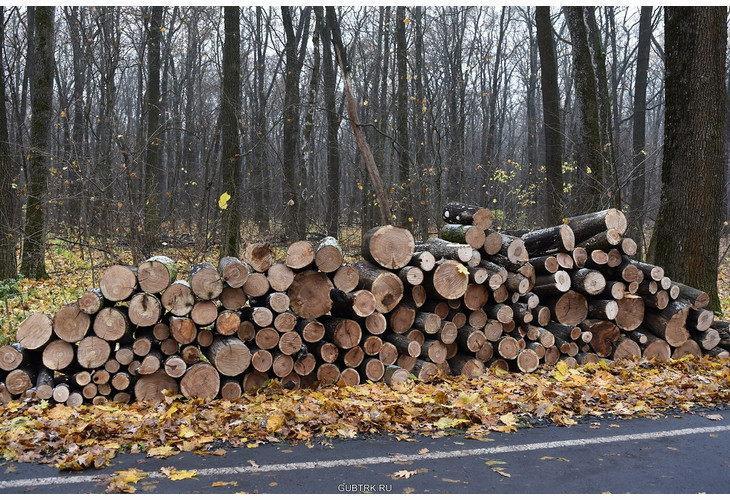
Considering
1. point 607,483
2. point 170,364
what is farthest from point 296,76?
point 607,483

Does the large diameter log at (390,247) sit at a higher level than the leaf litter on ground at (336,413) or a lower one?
higher

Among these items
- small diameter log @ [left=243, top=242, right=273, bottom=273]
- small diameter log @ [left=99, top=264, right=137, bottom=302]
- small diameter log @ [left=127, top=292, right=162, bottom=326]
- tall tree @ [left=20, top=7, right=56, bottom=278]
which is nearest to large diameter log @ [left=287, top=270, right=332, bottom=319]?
small diameter log @ [left=243, top=242, right=273, bottom=273]

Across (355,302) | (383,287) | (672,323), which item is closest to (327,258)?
(355,302)

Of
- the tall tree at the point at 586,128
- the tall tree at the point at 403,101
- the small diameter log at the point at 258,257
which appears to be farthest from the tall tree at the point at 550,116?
the small diameter log at the point at 258,257

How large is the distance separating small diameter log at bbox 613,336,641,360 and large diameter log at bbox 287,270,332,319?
12.8 ft

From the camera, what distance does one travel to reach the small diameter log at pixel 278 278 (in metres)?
6.74

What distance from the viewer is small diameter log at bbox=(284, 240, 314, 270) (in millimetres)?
6812

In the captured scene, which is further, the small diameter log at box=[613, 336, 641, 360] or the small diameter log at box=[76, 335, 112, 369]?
the small diameter log at box=[613, 336, 641, 360]

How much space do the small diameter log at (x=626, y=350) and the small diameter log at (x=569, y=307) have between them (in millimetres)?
600

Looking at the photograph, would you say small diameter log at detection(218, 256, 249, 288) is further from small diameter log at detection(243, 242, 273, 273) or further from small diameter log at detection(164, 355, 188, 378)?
small diameter log at detection(164, 355, 188, 378)

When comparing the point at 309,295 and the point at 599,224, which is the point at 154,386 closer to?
the point at 309,295

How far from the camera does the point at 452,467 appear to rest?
Answer: 4.67m

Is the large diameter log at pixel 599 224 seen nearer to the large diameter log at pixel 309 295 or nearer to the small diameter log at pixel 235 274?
the large diameter log at pixel 309 295

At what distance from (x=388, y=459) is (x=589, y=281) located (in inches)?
168
